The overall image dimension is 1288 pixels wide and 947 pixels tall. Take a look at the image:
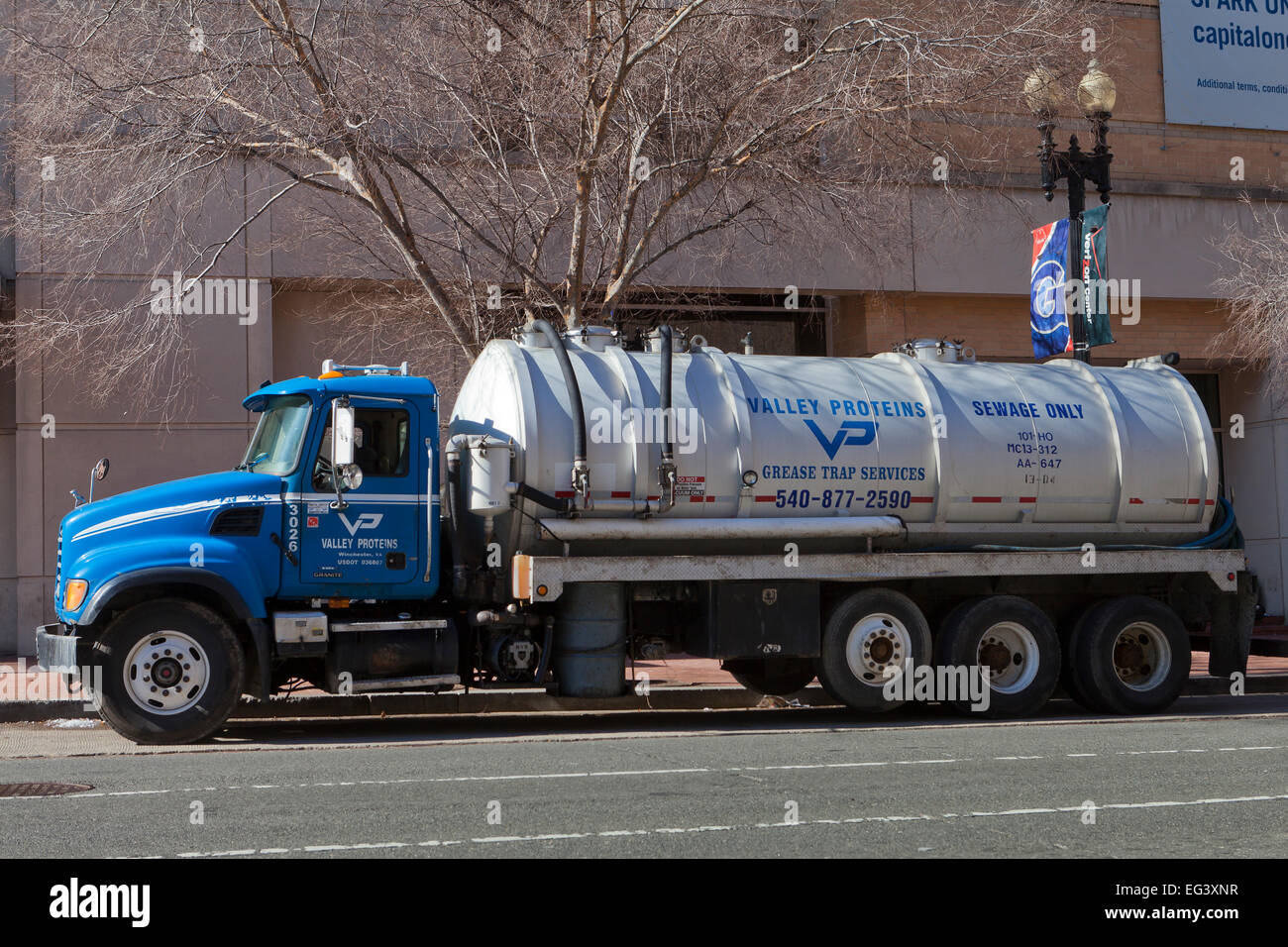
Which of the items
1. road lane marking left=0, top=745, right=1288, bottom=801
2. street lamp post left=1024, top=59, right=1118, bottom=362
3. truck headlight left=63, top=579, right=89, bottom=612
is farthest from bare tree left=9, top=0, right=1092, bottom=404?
road lane marking left=0, top=745, right=1288, bottom=801

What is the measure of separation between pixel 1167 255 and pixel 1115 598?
10920 millimetres

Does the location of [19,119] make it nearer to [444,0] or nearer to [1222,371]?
[444,0]

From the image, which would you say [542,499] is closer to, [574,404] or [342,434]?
[574,404]

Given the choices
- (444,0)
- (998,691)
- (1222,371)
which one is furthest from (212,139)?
(1222,371)

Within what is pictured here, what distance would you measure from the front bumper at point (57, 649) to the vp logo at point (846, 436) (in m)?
6.56

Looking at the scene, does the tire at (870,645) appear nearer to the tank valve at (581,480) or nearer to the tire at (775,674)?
the tire at (775,674)

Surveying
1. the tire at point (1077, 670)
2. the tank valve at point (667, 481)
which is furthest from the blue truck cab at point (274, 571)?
the tire at point (1077, 670)

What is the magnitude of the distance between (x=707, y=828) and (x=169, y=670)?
19.0ft

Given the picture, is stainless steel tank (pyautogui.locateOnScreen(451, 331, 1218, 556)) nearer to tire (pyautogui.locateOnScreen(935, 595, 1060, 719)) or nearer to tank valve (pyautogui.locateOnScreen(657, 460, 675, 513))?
tank valve (pyautogui.locateOnScreen(657, 460, 675, 513))

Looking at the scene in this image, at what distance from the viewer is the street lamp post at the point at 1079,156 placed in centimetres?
1598

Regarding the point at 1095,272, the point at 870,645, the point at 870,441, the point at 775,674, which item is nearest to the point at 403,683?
the point at 870,645

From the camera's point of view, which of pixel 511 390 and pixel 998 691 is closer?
pixel 511 390

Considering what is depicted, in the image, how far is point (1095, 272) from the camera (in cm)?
1767

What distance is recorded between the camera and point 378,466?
484 inches
